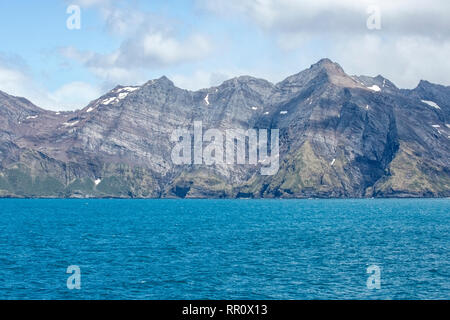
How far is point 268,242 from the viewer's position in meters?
142

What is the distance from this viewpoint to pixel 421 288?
261ft

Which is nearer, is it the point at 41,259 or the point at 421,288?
the point at 421,288

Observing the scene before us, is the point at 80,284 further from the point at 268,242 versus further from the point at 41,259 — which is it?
the point at 268,242

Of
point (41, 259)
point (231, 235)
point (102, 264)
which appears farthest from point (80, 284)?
point (231, 235)

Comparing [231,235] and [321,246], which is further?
[231,235]

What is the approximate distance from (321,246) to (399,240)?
28.2 m

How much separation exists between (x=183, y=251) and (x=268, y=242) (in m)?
28.0
